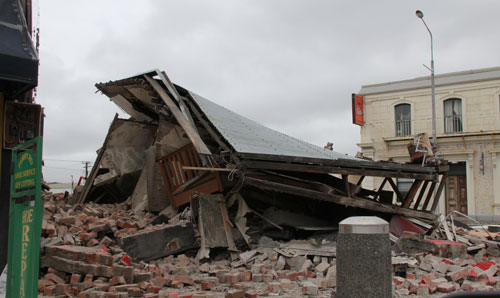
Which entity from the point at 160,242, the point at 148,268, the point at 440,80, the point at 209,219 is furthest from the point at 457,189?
the point at 148,268

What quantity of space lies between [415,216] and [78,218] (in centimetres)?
782

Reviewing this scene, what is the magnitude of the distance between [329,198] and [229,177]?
7.54ft

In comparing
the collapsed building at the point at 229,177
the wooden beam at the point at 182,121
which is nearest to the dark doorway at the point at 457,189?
the collapsed building at the point at 229,177

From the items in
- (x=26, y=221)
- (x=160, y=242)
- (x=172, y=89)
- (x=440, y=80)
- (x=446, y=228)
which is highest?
(x=440, y=80)

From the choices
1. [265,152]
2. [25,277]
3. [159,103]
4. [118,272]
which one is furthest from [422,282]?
[159,103]

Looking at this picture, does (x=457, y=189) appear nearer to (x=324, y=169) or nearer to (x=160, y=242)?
(x=324, y=169)

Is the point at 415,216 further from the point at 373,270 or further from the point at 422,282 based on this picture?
the point at 373,270

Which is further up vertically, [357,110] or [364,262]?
[357,110]

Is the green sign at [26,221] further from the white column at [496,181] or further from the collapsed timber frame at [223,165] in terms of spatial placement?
the white column at [496,181]

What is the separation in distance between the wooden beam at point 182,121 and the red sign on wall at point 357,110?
60.6ft

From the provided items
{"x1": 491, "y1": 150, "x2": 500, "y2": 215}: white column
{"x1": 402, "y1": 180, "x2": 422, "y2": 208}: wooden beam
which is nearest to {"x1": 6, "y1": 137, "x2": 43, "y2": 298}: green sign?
{"x1": 402, "y1": 180, "x2": 422, "y2": 208}: wooden beam

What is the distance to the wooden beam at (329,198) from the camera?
9.73 m

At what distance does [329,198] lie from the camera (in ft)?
33.7

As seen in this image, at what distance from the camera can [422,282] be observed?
24.7ft
